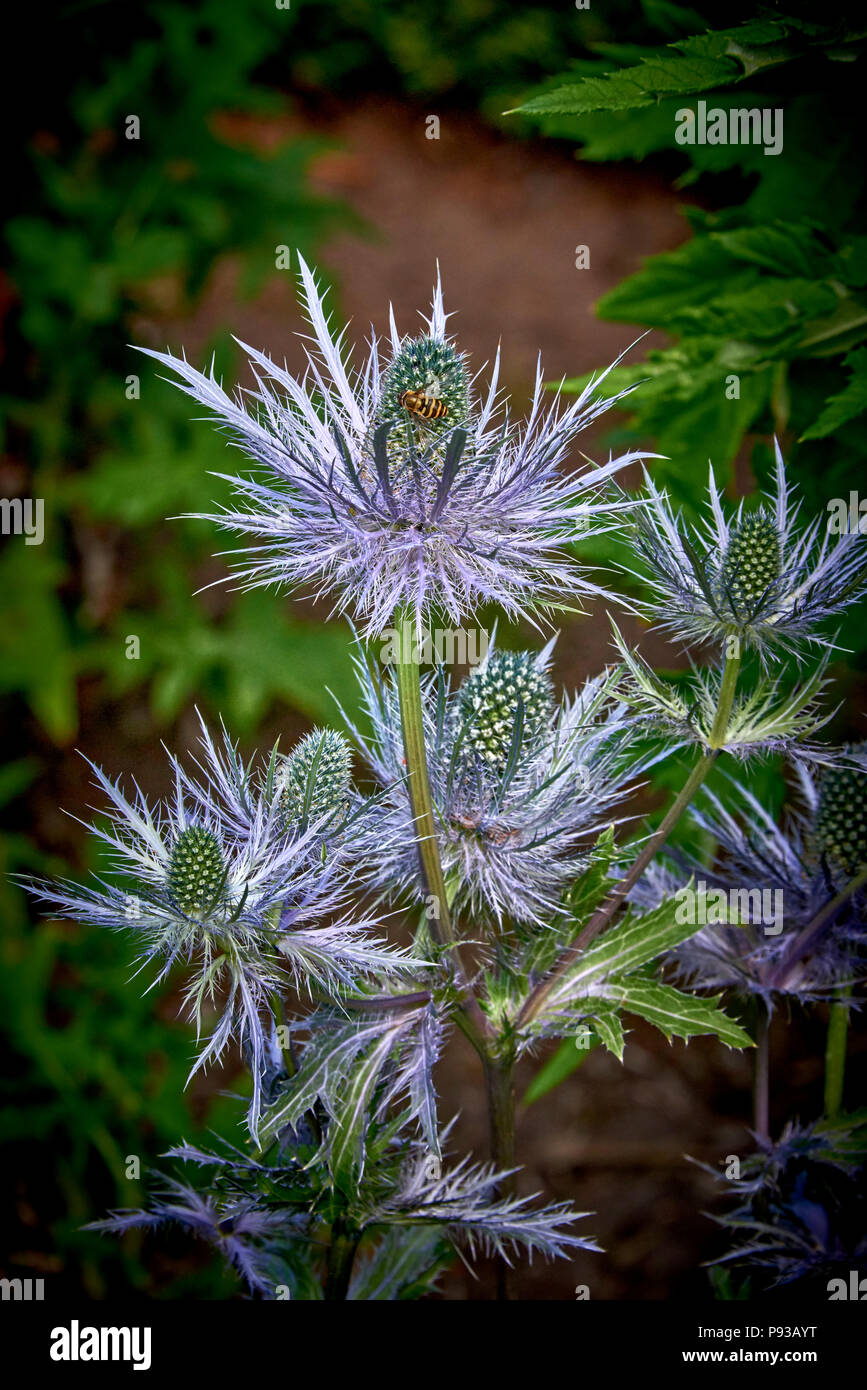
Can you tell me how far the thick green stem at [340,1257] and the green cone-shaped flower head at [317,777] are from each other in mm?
306

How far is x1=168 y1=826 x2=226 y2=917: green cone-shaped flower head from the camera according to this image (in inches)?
25.0

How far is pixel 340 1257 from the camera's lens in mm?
746

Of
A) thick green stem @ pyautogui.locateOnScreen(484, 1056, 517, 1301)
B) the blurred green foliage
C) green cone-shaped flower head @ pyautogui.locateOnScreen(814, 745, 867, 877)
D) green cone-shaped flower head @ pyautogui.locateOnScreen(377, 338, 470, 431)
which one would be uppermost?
the blurred green foliage

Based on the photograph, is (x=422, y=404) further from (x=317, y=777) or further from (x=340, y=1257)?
(x=340, y=1257)

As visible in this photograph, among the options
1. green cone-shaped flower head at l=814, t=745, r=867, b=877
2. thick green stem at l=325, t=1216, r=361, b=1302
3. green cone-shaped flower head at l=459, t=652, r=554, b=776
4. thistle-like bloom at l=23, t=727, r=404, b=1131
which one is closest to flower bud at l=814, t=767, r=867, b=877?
green cone-shaped flower head at l=814, t=745, r=867, b=877

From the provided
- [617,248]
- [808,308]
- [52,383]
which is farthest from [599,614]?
[617,248]

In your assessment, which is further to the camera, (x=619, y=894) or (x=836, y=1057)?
(x=836, y=1057)

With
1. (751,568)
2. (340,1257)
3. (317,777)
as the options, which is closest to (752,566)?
(751,568)

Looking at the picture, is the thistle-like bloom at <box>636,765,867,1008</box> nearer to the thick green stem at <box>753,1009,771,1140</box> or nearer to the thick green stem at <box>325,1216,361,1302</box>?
the thick green stem at <box>753,1009,771,1140</box>

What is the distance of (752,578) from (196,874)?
427 millimetres

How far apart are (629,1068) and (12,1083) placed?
1.11 m

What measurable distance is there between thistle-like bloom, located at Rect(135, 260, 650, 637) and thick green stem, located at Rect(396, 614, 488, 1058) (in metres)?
0.03

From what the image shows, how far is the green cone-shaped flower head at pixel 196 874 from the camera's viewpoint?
635 mm

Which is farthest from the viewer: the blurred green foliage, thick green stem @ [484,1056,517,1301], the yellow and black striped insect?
the blurred green foliage
